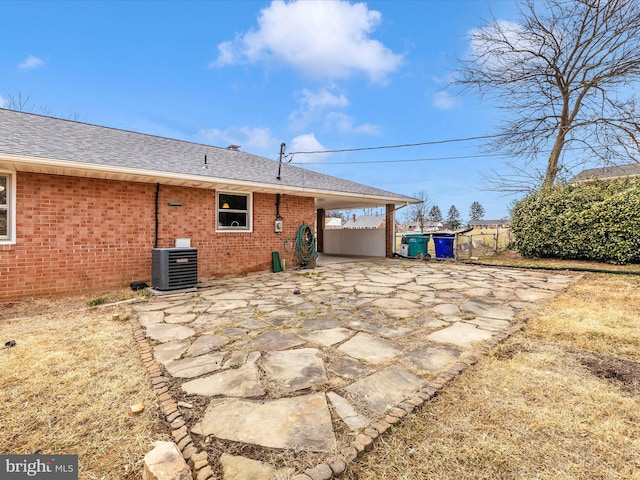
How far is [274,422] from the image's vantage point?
1.95 m

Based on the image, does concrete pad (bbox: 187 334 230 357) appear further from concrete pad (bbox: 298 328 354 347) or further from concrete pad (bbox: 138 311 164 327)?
concrete pad (bbox: 138 311 164 327)

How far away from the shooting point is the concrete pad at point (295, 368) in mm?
2445

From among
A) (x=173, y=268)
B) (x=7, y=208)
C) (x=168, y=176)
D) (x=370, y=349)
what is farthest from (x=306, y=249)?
(x=7, y=208)

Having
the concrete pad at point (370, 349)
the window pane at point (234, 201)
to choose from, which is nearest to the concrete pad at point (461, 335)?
the concrete pad at point (370, 349)

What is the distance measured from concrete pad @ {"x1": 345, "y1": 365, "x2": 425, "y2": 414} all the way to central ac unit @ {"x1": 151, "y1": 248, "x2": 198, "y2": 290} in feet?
15.9

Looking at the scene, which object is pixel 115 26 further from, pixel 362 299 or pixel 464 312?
pixel 464 312

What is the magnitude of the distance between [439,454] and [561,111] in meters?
15.5

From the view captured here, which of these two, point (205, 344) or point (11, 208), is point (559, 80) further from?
point (11, 208)

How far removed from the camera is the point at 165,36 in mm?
12180

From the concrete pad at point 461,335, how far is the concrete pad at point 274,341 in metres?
1.55

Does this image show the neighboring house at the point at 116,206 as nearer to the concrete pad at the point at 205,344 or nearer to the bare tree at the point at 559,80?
the concrete pad at the point at 205,344

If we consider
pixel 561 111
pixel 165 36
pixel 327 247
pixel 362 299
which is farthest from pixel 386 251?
pixel 165 36

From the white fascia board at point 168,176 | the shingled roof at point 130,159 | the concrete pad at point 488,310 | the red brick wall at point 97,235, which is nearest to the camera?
the concrete pad at point 488,310

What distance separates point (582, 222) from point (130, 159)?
12557 mm
